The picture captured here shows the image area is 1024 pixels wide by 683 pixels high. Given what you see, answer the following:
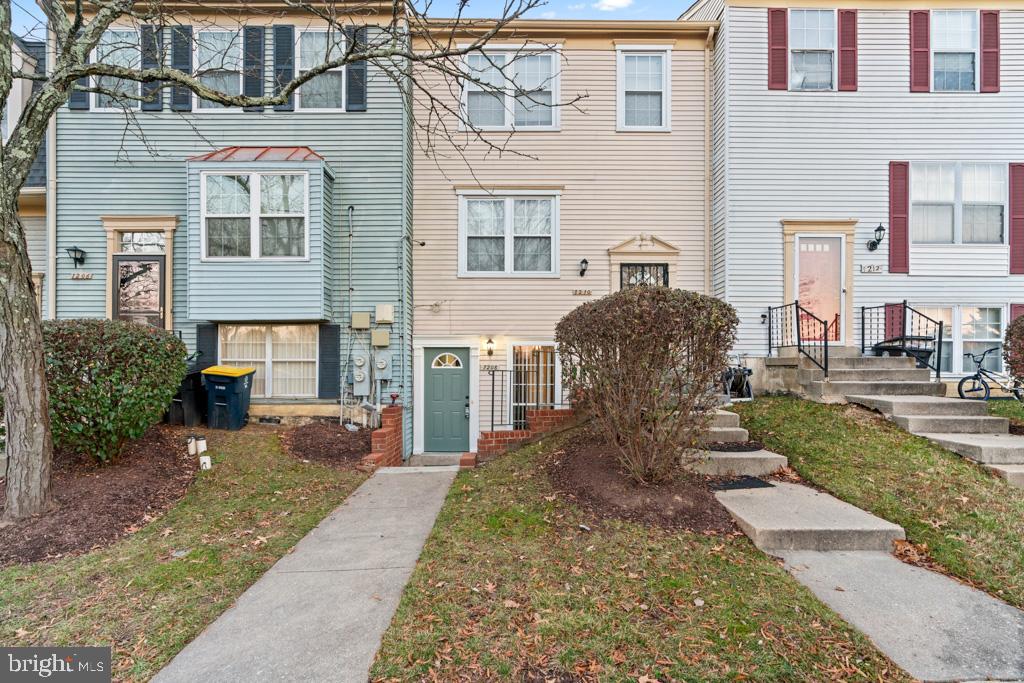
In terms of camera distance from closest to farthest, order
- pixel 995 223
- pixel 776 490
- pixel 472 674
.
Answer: pixel 472 674 → pixel 776 490 → pixel 995 223

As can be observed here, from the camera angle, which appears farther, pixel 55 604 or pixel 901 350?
pixel 901 350

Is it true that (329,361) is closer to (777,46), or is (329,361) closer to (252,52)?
(252,52)

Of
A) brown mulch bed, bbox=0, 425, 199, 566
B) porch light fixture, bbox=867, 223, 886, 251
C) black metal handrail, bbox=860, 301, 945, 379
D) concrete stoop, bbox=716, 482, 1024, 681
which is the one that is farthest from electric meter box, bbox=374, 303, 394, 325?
porch light fixture, bbox=867, 223, 886, 251

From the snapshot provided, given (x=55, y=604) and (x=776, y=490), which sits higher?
(x=776, y=490)

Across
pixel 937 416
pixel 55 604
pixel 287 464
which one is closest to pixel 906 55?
pixel 937 416

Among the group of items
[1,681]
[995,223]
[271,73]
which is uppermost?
[271,73]

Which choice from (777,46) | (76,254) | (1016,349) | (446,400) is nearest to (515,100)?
(777,46)

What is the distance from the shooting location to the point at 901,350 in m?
7.50

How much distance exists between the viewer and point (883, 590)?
285cm

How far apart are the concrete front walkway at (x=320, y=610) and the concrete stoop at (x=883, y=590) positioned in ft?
8.77

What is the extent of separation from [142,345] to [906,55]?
13110 millimetres

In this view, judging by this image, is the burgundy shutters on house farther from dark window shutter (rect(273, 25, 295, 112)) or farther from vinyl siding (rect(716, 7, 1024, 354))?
dark window shutter (rect(273, 25, 295, 112))

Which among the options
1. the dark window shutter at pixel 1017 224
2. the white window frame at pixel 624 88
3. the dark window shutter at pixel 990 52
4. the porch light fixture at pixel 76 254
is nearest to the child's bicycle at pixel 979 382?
the dark window shutter at pixel 1017 224

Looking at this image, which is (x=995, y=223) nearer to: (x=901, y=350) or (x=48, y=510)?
(x=901, y=350)
